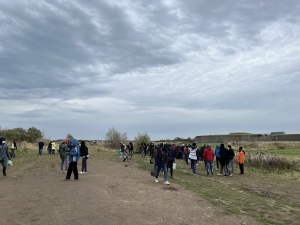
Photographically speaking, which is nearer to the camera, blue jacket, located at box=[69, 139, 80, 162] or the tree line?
blue jacket, located at box=[69, 139, 80, 162]

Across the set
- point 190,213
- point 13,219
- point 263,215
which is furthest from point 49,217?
point 263,215

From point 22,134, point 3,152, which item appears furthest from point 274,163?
point 22,134

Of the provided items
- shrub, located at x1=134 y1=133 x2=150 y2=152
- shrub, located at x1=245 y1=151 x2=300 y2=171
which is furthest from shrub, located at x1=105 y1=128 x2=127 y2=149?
shrub, located at x1=245 y1=151 x2=300 y2=171

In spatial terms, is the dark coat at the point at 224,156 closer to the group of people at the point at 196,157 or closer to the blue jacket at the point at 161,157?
the group of people at the point at 196,157

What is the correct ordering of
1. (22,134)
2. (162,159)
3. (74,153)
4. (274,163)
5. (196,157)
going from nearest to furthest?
(74,153)
(162,159)
(196,157)
(274,163)
(22,134)

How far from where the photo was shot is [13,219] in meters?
7.24

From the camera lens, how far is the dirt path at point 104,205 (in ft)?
24.3

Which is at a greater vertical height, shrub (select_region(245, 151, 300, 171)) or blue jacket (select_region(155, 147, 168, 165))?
blue jacket (select_region(155, 147, 168, 165))

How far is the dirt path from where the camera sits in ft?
24.3

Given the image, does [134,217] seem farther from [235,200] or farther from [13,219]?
[235,200]

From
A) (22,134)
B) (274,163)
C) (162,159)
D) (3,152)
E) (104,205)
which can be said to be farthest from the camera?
(22,134)

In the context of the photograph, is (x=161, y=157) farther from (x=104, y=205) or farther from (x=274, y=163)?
(x=274, y=163)

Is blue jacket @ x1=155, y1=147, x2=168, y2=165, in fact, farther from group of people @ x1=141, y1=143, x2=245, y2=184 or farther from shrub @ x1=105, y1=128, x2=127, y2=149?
shrub @ x1=105, y1=128, x2=127, y2=149

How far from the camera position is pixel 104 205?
28.7ft
